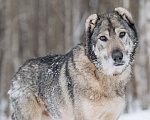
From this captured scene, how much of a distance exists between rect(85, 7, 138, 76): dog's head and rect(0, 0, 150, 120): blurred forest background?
16.1 feet

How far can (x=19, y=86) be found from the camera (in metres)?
5.71

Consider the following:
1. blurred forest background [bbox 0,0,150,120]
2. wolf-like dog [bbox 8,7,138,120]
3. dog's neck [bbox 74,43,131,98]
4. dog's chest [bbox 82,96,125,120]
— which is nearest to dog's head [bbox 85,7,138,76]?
wolf-like dog [bbox 8,7,138,120]

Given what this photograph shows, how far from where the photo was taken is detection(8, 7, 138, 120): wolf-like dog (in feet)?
14.9

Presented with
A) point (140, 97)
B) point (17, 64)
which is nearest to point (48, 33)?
point (17, 64)

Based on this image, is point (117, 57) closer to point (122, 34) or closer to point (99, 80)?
point (122, 34)

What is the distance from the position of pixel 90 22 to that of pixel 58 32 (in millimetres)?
21770

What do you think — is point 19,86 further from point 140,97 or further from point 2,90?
point 2,90

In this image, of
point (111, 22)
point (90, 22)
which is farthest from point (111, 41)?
point (90, 22)

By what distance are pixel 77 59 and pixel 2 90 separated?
12.3m

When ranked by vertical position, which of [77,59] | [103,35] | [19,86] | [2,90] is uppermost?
[103,35]

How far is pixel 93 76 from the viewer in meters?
4.79

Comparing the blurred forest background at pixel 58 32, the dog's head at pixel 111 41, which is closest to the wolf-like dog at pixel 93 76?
the dog's head at pixel 111 41

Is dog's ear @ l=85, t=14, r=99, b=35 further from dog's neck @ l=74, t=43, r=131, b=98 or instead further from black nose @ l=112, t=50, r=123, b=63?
black nose @ l=112, t=50, r=123, b=63

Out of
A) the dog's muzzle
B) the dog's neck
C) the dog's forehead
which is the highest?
the dog's forehead
